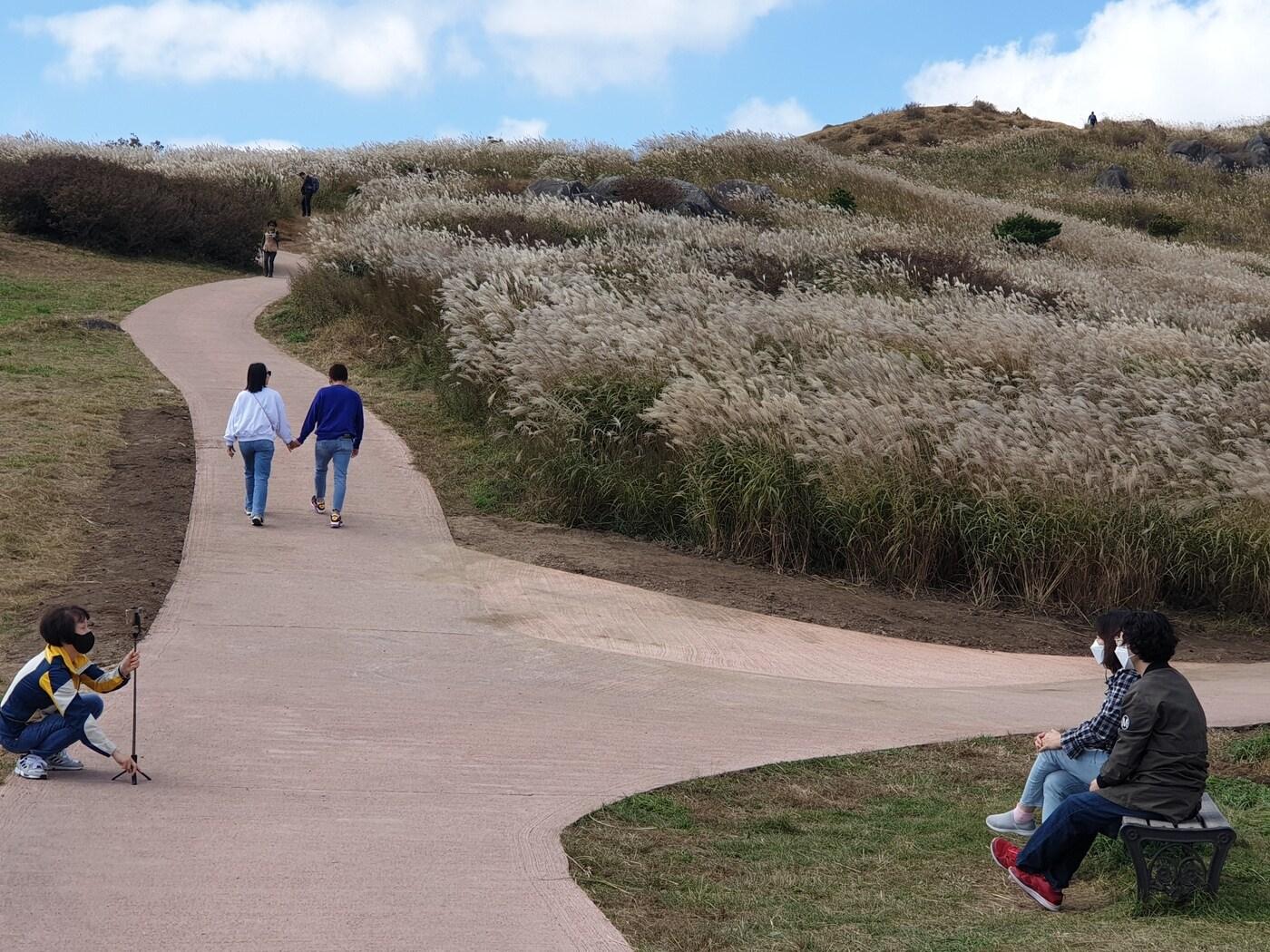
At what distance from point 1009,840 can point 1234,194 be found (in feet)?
172

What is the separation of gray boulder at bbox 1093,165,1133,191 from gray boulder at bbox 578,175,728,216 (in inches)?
1034

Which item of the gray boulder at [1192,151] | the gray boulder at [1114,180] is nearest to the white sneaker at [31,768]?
the gray boulder at [1114,180]

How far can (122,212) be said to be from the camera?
94.2 feet

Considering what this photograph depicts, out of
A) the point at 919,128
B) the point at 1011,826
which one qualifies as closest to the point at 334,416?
the point at 1011,826

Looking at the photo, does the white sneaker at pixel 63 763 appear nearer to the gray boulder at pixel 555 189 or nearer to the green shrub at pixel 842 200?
the gray boulder at pixel 555 189

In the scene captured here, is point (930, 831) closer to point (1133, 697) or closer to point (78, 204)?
point (1133, 697)

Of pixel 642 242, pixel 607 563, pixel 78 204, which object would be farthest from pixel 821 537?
pixel 78 204

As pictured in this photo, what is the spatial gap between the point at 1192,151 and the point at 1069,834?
6247 cm

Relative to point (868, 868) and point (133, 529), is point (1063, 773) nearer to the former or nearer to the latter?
point (868, 868)

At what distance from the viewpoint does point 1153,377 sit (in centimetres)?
1386

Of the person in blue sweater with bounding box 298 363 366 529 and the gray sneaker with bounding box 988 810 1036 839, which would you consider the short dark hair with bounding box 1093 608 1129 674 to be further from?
the person in blue sweater with bounding box 298 363 366 529

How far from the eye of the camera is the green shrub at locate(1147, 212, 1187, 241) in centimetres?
4472

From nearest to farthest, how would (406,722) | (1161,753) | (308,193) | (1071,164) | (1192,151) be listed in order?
(1161,753), (406,722), (308,193), (1071,164), (1192,151)

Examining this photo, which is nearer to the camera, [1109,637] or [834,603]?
[1109,637]
